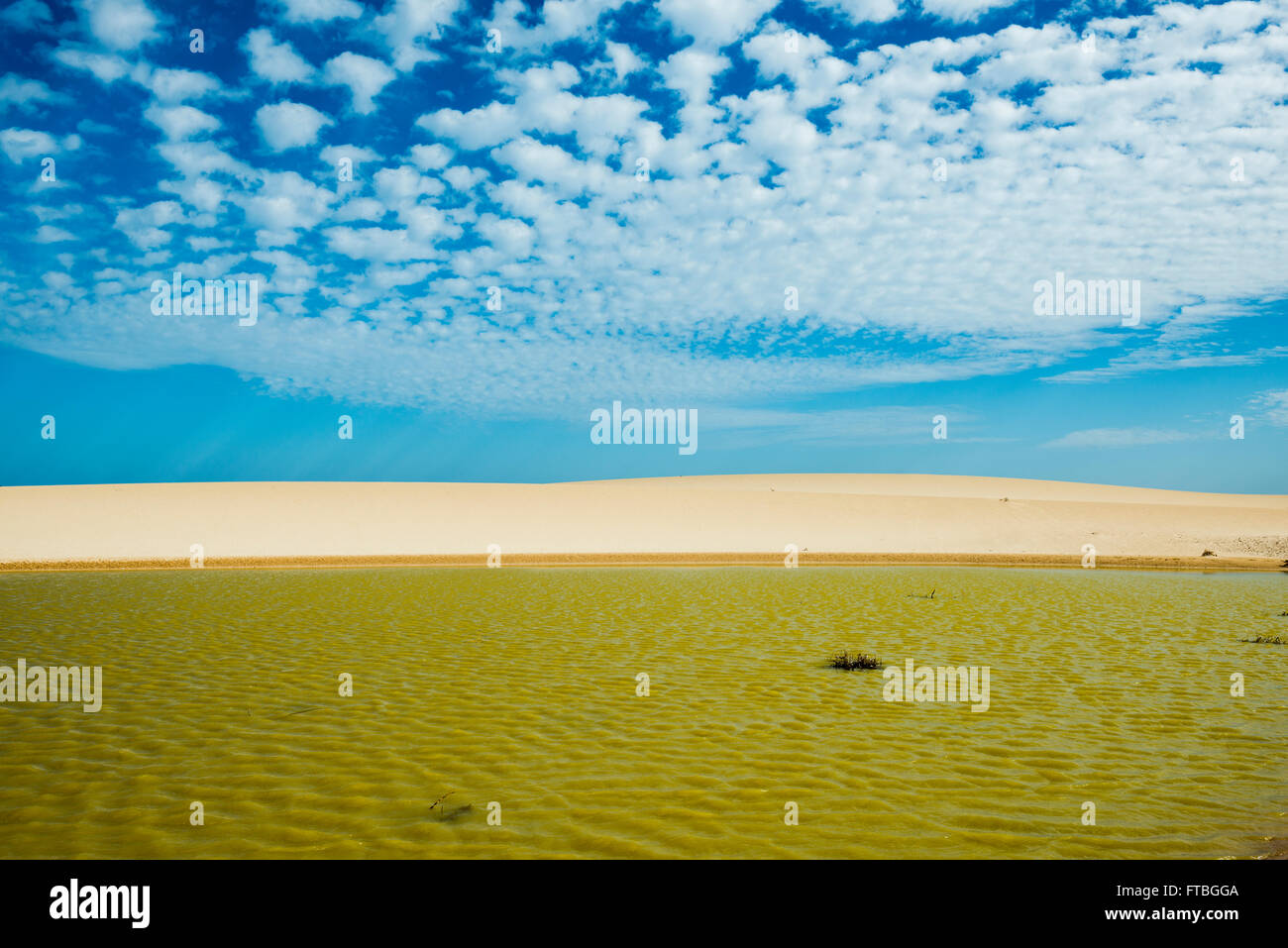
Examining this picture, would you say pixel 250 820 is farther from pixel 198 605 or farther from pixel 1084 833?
pixel 198 605

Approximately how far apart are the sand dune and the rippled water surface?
19.8m

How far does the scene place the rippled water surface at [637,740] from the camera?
5.96 m

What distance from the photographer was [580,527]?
1950 inches

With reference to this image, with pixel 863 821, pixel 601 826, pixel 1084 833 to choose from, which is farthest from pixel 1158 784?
pixel 601 826

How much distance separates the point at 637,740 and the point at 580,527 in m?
41.5

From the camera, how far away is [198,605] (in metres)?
18.9

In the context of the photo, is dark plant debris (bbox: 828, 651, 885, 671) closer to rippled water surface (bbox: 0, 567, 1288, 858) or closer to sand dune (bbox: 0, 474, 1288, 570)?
rippled water surface (bbox: 0, 567, 1288, 858)

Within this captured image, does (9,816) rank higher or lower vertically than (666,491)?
lower

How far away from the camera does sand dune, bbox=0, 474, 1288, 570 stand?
35594mm
